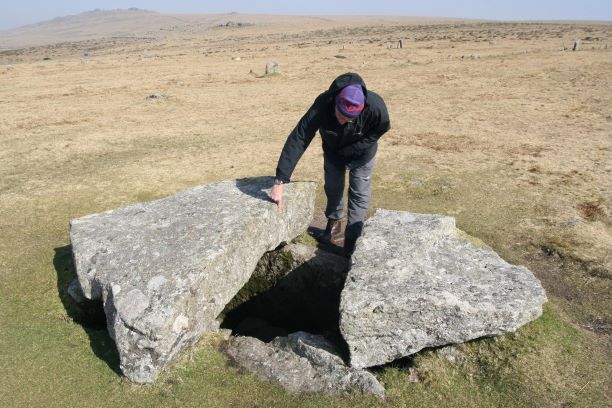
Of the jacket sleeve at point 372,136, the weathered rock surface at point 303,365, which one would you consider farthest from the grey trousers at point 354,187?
the weathered rock surface at point 303,365

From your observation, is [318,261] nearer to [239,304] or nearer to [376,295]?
[239,304]

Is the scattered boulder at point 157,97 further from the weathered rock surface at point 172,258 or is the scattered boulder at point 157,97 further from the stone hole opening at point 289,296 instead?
the stone hole opening at point 289,296

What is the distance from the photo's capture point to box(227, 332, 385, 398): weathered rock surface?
6090 millimetres

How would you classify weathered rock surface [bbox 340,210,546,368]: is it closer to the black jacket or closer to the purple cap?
the black jacket

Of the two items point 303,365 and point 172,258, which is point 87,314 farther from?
point 303,365

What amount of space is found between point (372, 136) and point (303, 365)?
370 centimetres

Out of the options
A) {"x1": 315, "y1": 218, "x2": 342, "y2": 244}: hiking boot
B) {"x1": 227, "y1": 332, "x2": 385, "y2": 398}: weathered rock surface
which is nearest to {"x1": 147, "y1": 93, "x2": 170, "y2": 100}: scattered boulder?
{"x1": 315, "y1": 218, "x2": 342, "y2": 244}: hiking boot

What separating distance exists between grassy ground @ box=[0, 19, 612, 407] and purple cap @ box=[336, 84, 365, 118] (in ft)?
11.4

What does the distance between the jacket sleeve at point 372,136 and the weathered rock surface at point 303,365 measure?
311 centimetres

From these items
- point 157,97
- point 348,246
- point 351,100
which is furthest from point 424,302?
point 157,97

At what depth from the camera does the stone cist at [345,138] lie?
22.4 feet

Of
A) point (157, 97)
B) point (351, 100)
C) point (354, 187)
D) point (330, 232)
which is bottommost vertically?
point (157, 97)

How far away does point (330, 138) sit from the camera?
26.4 ft

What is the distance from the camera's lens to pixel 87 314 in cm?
755
